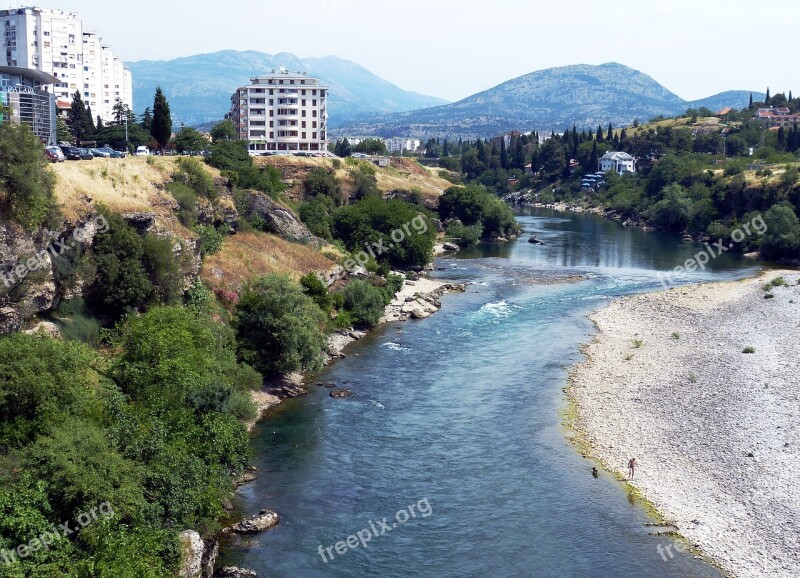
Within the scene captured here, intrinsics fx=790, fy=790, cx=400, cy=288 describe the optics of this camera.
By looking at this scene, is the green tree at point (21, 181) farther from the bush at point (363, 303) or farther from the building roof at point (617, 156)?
the building roof at point (617, 156)

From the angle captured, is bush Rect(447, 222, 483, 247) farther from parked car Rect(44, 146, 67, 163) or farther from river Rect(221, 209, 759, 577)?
parked car Rect(44, 146, 67, 163)

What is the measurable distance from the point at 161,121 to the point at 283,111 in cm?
3970

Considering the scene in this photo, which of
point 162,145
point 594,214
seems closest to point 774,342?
point 162,145

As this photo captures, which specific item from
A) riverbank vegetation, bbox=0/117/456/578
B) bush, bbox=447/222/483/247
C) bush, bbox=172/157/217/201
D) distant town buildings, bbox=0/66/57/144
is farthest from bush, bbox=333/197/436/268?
distant town buildings, bbox=0/66/57/144

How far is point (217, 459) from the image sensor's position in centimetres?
2917

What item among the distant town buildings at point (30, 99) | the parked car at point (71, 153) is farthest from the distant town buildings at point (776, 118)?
the parked car at point (71, 153)

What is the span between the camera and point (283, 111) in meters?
111

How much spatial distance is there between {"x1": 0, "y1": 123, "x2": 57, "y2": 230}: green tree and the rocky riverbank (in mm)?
25456

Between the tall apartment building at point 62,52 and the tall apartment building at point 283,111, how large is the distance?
2950cm

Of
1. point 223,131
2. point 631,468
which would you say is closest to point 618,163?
point 223,131

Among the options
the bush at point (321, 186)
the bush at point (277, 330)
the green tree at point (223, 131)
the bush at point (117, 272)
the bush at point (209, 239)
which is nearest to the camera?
the bush at point (117, 272)

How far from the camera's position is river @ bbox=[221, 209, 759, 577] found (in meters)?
25.7

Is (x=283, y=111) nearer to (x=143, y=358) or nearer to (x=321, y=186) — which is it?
(x=321, y=186)

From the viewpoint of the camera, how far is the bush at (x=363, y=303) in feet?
178
